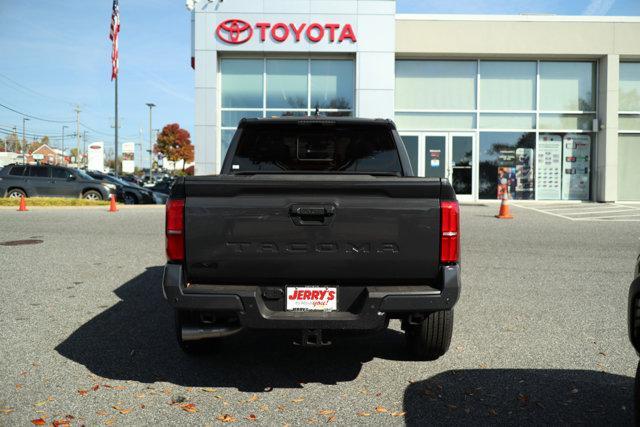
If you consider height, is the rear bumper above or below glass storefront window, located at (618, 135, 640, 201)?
below

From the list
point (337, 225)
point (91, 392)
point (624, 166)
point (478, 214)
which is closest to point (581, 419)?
point (337, 225)

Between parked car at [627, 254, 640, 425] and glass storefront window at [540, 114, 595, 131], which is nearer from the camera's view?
parked car at [627, 254, 640, 425]

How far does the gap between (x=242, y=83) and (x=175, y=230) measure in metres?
19.3

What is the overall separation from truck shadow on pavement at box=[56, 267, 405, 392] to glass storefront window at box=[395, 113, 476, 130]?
1828 centimetres

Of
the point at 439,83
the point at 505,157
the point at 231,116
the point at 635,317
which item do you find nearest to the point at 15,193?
the point at 231,116

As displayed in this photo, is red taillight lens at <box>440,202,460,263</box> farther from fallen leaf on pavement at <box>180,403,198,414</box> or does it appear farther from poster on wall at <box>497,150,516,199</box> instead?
poster on wall at <box>497,150,516,199</box>

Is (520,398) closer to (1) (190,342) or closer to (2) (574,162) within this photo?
(1) (190,342)

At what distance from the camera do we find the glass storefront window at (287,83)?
22.0m

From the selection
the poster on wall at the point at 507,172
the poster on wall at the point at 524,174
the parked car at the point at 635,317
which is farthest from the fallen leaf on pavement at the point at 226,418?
the poster on wall at the point at 524,174

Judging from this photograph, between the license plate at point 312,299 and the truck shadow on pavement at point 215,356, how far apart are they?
0.74 meters

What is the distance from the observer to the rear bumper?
3.50 meters

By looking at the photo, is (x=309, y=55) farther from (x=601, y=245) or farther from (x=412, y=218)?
(x=412, y=218)

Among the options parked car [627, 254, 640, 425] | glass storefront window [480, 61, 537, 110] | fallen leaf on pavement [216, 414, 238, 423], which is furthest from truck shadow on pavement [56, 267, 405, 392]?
glass storefront window [480, 61, 537, 110]

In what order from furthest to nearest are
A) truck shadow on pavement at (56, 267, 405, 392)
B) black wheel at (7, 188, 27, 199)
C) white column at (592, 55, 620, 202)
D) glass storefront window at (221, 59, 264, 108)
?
white column at (592, 55, 620, 202) < glass storefront window at (221, 59, 264, 108) < black wheel at (7, 188, 27, 199) < truck shadow on pavement at (56, 267, 405, 392)
